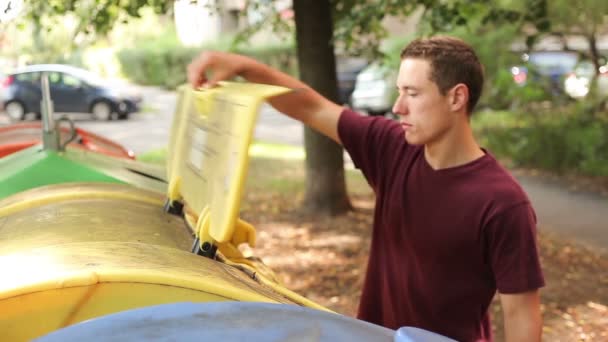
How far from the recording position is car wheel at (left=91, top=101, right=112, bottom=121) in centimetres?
2214

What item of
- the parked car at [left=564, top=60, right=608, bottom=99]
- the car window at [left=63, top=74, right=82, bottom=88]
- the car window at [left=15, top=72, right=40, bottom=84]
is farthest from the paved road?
the car window at [left=15, top=72, right=40, bottom=84]

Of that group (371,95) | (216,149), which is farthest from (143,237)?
(371,95)

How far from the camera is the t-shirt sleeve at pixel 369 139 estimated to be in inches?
104

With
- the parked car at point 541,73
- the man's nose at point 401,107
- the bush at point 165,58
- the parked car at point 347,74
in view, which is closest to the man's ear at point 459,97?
the man's nose at point 401,107

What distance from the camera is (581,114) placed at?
456 inches

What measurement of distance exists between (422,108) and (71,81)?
20.8m

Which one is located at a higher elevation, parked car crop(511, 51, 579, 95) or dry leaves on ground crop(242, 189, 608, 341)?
parked car crop(511, 51, 579, 95)

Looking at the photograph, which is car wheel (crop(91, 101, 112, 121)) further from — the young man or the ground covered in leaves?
the young man

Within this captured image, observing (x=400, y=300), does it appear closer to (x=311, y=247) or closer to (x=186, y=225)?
(x=186, y=225)

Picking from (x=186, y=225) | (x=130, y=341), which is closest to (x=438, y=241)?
(x=186, y=225)

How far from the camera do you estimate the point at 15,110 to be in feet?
70.9

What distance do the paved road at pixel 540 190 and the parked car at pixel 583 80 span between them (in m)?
1.51

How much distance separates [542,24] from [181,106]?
510 cm

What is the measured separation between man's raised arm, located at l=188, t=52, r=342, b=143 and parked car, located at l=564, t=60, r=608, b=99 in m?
9.29
